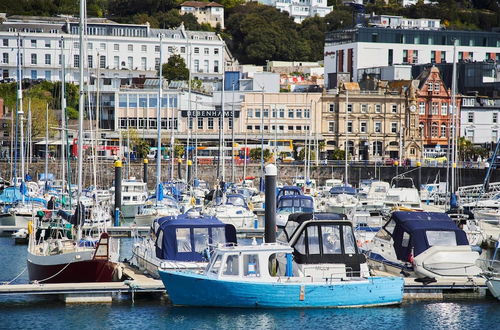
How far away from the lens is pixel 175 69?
142125mm

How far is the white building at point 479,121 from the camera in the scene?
113 meters

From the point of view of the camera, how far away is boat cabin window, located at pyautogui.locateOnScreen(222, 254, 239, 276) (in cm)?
3434

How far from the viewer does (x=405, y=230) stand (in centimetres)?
4003

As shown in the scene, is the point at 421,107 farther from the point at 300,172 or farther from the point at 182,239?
the point at 182,239

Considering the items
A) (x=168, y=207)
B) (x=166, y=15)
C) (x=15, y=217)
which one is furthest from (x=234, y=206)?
(x=166, y=15)

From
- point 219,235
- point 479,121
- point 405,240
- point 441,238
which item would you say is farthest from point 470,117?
point 219,235

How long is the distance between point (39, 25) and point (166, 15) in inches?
1364

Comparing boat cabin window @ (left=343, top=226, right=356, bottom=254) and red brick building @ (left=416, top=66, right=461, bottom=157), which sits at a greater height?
red brick building @ (left=416, top=66, right=461, bottom=157)

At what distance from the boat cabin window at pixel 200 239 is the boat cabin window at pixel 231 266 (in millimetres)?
3284

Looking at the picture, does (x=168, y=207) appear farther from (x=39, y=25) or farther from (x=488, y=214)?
(x=39, y=25)

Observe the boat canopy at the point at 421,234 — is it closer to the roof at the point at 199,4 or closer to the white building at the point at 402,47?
the white building at the point at 402,47

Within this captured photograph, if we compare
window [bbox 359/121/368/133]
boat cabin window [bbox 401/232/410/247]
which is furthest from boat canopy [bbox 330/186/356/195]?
window [bbox 359/121/368/133]

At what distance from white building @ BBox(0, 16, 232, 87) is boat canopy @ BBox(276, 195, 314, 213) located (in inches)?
3379

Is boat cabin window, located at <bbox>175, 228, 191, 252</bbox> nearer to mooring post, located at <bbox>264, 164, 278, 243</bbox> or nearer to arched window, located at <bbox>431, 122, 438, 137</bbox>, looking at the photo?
mooring post, located at <bbox>264, 164, 278, 243</bbox>
